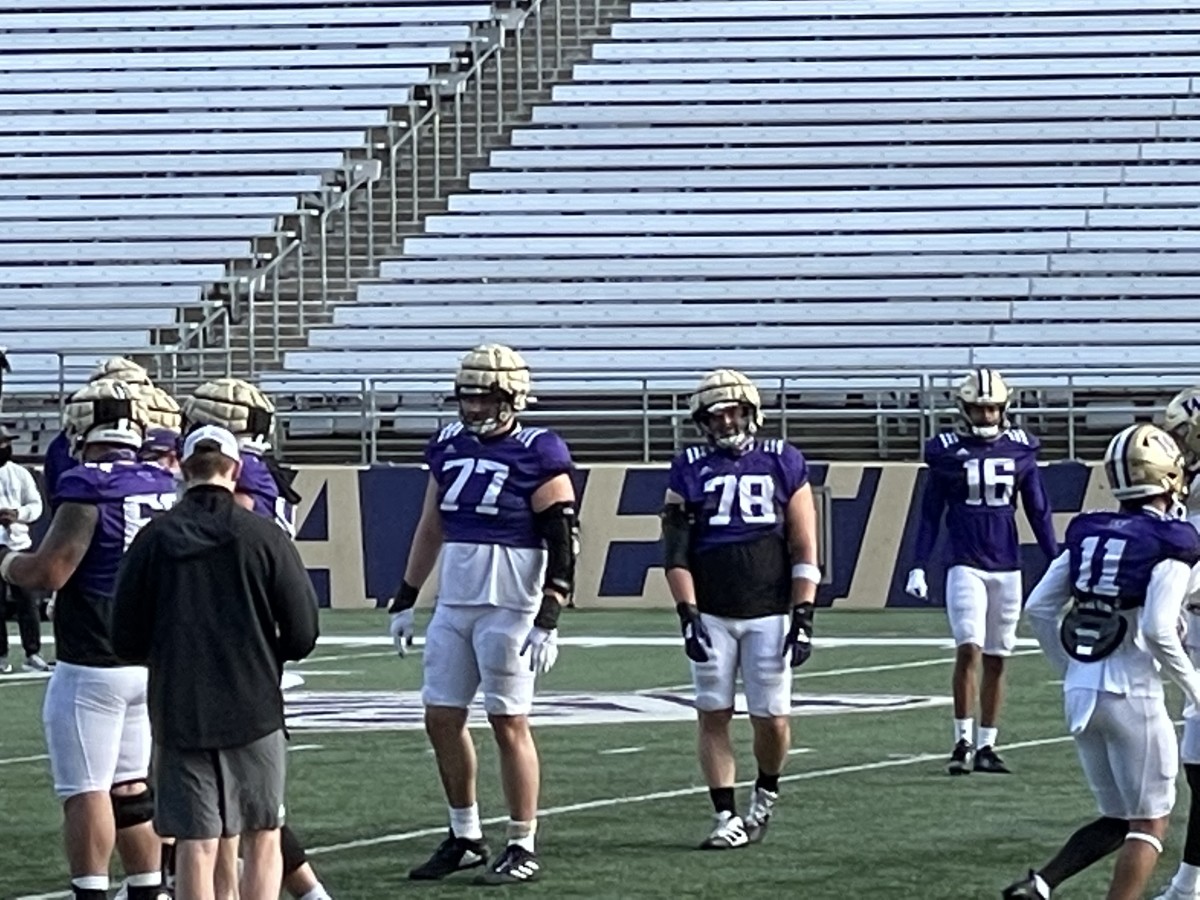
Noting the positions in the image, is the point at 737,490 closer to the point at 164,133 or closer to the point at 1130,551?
the point at 1130,551

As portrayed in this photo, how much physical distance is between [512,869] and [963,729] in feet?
10.9

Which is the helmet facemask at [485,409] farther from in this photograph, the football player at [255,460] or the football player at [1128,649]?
the football player at [1128,649]

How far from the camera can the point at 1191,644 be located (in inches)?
333

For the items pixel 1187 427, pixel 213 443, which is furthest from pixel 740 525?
pixel 213 443

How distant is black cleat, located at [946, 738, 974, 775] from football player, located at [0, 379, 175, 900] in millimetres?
4712

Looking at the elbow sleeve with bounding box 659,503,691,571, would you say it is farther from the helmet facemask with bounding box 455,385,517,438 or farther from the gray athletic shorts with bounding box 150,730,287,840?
the gray athletic shorts with bounding box 150,730,287,840

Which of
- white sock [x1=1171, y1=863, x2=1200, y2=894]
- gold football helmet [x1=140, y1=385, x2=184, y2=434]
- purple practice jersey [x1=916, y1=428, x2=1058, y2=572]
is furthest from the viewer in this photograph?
purple practice jersey [x1=916, y1=428, x2=1058, y2=572]

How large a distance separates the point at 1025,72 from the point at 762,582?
1725 cm

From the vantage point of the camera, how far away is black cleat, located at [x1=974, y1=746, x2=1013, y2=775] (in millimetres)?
11500

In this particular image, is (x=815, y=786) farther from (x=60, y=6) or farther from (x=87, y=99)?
(x=60, y=6)

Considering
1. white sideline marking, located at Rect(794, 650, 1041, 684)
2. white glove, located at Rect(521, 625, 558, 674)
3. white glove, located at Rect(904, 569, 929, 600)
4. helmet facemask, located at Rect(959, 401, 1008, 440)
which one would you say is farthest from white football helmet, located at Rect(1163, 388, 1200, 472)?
white sideline marking, located at Rect(794, 650, 1041, 684)

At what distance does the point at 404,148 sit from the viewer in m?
26.3

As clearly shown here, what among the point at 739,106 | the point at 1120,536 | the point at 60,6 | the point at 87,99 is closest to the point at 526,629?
the point at 1120,536

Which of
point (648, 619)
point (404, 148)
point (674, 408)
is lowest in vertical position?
point (648, 619)
